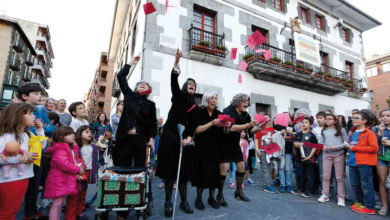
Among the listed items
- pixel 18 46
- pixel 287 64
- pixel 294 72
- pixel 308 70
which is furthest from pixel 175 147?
pixel 18 46

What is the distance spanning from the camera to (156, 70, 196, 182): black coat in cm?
287

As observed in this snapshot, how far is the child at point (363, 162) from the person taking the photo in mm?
3156

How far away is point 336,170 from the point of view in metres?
3.65

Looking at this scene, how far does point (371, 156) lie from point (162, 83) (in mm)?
6116

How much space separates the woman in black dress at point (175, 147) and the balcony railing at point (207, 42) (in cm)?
539

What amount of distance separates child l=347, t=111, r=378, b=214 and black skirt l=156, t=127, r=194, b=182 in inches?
105

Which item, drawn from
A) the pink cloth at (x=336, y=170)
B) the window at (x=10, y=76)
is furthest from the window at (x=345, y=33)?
the window at (x=10, y=76)

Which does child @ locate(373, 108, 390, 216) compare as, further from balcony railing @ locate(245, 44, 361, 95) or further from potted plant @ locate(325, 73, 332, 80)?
potted plant @ locate(325, 73, 332, 80)

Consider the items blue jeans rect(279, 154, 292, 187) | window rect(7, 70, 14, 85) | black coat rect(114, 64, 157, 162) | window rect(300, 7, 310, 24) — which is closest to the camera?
black coat rect(114, 64, 157, 162)

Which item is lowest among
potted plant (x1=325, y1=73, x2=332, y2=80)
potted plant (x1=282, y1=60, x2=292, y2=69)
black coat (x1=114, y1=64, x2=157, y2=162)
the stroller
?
the stroller

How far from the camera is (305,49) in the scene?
10.4 metres

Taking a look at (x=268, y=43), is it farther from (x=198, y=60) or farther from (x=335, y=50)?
(x=335, y=50)

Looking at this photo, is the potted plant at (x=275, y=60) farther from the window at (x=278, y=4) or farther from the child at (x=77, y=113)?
the child at (x=77, y=113)

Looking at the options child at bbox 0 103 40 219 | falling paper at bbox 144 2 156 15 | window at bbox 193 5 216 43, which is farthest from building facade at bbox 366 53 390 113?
child at bbox 0 103 40 219
